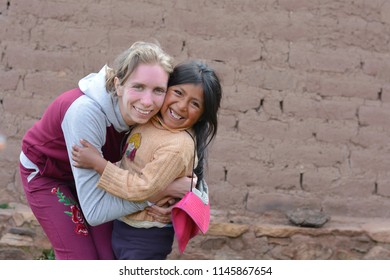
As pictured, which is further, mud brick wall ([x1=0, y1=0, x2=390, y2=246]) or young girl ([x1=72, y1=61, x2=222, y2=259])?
mud brick wall ([x1=0, y1=0, x2=390, y2=246])

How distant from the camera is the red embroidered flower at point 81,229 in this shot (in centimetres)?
285

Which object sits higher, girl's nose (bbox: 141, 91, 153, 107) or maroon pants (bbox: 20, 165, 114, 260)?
girl's nose (bbox: 141, 91, 153, 107)

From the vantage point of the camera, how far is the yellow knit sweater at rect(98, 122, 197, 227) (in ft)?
8.63

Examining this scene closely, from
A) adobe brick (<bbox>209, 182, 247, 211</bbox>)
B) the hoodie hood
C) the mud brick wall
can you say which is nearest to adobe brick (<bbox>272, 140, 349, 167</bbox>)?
the mud brick wall

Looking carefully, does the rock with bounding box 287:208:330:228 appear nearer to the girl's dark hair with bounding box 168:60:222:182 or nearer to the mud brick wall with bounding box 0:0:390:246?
the mud brick wall with bounding box 0:0:390:246

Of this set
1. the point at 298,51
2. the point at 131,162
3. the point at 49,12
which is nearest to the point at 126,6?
the point at 49,12

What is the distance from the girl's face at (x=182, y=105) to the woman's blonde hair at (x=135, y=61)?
0.10 meters

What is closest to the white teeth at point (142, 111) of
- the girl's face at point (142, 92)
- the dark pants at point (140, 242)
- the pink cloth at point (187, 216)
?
the girl's face at point (142, 92)

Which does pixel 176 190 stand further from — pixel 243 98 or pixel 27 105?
pixel 27 105

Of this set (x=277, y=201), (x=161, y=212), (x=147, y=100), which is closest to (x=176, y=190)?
(x=161, y=212)

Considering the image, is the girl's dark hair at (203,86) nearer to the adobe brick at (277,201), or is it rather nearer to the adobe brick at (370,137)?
the adobe brick at (277,201)

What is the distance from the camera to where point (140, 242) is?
2.78 m

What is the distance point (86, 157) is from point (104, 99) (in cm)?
24

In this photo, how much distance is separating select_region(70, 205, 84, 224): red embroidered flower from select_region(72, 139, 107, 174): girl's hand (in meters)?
0.30
